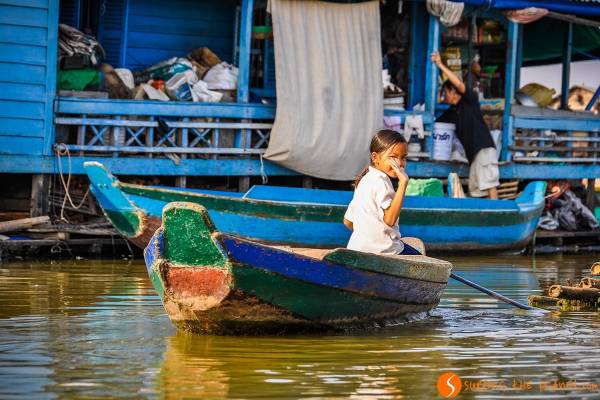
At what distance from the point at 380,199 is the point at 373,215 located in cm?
14

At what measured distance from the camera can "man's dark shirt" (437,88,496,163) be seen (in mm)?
16031

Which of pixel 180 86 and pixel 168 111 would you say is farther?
pixel 180 86

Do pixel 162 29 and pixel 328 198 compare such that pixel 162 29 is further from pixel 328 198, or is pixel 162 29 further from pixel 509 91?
pixel 509 91

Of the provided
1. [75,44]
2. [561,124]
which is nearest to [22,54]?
[75,44]

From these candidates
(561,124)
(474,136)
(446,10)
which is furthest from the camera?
(561,124)

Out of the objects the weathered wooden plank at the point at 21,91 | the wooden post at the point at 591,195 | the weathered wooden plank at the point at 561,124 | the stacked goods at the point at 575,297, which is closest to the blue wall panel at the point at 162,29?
the weathered wooden plank at the point at 21,91

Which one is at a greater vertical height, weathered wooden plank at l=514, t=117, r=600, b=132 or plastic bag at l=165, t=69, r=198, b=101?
plastic bag at l=165, t=69, r=198, b=101

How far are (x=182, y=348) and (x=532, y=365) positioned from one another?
2.21 meters

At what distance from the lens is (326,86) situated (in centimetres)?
1532

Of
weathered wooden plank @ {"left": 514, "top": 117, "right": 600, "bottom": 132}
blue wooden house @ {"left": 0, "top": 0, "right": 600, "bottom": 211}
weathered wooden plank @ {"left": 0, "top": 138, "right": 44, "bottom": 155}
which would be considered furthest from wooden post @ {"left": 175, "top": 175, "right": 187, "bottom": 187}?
weathered wooden plank @ {"left": 514, "top": 117, "right": 600, "bottom": 132}

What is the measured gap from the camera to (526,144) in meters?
17.4

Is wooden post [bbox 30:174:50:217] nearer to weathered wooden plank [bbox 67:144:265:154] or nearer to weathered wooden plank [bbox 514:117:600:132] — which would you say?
weathered wooden plank [bbox 67:144:265:154]

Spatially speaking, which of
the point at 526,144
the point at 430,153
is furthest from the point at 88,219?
the point at 526,144

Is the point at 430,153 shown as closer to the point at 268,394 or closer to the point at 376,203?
the point at 376,203
